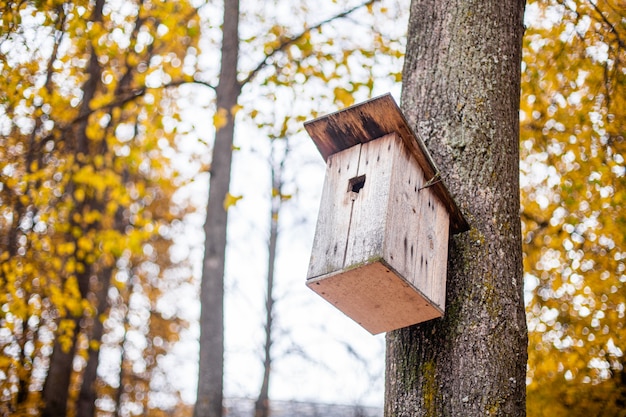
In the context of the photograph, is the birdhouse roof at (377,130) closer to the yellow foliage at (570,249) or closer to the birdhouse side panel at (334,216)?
the birdhouse side panel at (334,216)

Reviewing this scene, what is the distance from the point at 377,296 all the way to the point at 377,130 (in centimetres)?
68

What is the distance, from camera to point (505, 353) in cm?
235

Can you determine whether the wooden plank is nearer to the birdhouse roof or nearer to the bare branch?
the birdhouse roof

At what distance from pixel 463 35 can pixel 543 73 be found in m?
3.42

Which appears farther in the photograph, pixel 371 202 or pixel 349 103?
pixel 349 103

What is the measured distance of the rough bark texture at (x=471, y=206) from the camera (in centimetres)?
233

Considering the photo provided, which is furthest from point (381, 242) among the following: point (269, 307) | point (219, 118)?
point (269, 307)

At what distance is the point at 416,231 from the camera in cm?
254

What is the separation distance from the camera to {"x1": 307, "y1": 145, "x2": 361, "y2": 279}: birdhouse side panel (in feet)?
8.02

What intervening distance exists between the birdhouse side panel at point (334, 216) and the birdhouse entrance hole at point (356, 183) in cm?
2

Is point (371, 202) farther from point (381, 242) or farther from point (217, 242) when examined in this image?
point (217, 242)

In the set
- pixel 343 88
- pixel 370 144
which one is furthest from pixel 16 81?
pixel 370 144

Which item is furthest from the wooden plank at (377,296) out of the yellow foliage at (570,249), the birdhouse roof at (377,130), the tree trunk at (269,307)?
the tree trunk at (269,307)

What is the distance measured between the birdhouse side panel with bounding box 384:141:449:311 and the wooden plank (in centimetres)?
4
